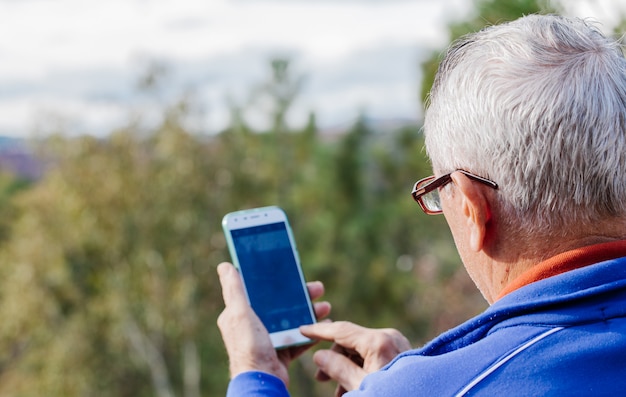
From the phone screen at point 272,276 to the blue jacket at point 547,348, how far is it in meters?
0.82

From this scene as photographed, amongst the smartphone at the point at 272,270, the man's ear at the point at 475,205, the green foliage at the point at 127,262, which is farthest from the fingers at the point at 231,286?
the green foliage at the point at 127,262

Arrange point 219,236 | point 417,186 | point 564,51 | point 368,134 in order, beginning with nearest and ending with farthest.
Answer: point 564,51 → point 417,186 → point 219,236 → point 368,134

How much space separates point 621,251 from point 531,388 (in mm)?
264

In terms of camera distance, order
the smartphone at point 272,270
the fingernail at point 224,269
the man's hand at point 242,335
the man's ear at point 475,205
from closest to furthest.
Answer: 1. the man's ear at point 475,205
2. the man's hand at point 242,335
3. the fingernail at point 224,269
4. the smartphone at point 272,270

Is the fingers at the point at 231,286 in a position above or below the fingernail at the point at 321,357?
above

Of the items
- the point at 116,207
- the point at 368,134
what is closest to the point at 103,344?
the point at 116,207

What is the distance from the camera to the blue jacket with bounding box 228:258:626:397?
109 centimetres

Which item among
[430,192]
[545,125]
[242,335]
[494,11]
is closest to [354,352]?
[242,335]

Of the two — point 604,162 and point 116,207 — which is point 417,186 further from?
point 116,207

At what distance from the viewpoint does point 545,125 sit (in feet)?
3.77

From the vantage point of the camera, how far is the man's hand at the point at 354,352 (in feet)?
5.41

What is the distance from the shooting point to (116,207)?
15.8 meters

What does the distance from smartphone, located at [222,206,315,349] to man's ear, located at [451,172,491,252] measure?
73 centimetres

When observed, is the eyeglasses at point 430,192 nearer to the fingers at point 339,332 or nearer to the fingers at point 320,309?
the fingers at point 339,332
